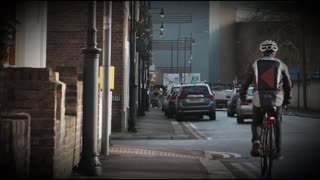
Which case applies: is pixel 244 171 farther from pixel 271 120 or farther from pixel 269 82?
pixel 269 82

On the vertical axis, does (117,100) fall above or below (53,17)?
below

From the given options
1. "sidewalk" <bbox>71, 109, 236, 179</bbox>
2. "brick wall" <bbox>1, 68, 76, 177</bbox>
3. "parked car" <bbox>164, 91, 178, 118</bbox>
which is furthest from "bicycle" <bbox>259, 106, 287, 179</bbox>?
"parked car" <bbox>164, 91, 178, 118</bbox>

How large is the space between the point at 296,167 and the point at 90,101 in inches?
152

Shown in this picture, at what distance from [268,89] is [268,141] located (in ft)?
2.45

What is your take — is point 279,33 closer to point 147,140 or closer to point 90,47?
point 147,140

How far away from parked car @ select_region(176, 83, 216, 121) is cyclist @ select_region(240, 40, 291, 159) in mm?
18580

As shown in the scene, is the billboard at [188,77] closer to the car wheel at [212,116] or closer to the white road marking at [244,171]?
the car wheel at [212,116]

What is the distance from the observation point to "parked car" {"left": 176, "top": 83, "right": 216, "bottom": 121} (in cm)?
2741

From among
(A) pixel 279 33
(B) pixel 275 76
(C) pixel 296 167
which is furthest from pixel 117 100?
(A) pixel 279 33

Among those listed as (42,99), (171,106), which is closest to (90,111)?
(42,99)

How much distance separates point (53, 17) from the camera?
17312mm

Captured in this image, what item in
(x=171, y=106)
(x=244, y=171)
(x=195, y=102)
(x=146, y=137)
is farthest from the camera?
(x=171, y=106)

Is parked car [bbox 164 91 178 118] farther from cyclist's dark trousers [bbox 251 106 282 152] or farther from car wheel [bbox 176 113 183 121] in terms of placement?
cyclist's dark trousers [bbox 251 106 282 152]

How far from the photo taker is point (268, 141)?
8.45m
